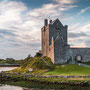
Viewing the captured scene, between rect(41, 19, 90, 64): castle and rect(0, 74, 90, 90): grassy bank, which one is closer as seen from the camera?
rect(0, 74, 90, 90): grassy bank


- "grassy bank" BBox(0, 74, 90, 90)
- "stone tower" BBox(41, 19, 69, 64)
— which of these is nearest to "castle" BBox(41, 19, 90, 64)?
"stone tower" BBox(41, 19, 69, 64)

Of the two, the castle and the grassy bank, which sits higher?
the castle

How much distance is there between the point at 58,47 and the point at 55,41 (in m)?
1.83

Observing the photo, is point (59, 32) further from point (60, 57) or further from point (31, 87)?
point (31, 87)

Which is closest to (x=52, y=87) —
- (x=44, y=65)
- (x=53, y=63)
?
(x=44, y=65)

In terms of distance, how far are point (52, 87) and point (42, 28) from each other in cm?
3281

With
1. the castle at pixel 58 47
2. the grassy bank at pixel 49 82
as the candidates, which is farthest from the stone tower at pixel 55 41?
the grassy bank at pixel 49 82

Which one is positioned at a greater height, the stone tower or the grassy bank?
the stone tower

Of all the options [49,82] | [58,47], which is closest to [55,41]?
[58,47]

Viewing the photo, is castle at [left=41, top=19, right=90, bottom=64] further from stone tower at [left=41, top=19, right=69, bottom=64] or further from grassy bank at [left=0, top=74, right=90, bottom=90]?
grassy bank at [left=0, top=74, right=90, bottom=90]

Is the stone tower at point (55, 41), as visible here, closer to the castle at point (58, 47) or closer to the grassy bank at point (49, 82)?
the castle at point (58, 47)

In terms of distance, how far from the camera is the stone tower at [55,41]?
154 feet

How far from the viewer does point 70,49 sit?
5091 cm

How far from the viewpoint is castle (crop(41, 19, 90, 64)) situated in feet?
154
